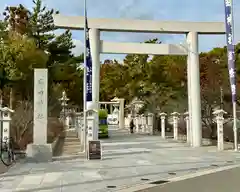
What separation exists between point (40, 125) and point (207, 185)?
7531mm

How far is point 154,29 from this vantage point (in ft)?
73.1

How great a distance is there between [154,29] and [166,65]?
2047cm

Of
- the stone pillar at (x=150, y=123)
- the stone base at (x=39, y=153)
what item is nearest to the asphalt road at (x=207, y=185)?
the stone base at (x=39, y=153)

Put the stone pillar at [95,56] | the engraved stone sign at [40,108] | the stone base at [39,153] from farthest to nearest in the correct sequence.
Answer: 1. the stone pillar at [95,56]
2. the engraved stone sign at [40,108]
3. the stone base at [39,153]

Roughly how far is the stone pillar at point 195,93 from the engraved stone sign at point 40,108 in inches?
392

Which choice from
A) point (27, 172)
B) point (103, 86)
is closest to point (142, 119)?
point (103, 86)

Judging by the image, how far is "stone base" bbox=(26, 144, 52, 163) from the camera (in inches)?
594

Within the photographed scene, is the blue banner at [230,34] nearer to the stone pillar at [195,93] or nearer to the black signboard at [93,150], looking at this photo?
the stone pillar at [195,93]

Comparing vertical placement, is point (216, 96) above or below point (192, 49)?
below

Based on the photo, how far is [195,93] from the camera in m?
22.7

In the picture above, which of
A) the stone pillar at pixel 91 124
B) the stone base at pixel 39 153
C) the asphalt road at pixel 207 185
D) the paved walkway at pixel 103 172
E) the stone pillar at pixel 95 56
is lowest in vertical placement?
the asphalt road at pixel 207 185

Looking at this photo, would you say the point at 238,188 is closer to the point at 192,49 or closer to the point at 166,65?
the point at 192,49

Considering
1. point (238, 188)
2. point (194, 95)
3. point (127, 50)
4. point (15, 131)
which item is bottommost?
point (238, 188)

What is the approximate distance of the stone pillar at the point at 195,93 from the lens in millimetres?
22516
